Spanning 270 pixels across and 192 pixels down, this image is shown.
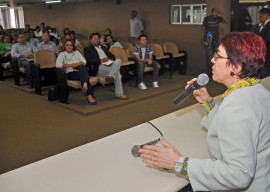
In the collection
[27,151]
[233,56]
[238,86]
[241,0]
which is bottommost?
[27,151]

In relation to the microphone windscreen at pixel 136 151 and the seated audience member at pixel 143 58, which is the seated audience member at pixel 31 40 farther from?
the microphone windscreen at pixel 136 151

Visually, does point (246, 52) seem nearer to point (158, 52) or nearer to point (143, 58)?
point (143, 58)

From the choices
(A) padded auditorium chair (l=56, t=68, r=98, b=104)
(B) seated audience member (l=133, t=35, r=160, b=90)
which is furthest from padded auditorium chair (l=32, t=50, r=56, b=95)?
(B) seated audience member (l=133, t=35, r=160, b=90)

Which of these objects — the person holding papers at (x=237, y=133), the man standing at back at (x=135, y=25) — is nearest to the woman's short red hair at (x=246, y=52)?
the person holding papers at (x=237, y=133)

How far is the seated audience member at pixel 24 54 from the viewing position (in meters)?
6.47

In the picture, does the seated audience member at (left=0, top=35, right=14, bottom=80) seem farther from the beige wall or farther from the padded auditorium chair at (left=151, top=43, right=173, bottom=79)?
the beige wall

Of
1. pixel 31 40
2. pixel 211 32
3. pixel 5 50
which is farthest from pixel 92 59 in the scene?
pixel 31 40

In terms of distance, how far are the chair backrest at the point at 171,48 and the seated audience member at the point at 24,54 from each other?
3239 mm

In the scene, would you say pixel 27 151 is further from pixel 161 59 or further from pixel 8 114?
pixel 161 59

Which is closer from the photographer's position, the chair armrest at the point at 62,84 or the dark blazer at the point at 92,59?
the chair armrest at the point at 62,84

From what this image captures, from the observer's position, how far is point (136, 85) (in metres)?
6.72

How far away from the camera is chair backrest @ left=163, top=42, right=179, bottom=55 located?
7.82 m

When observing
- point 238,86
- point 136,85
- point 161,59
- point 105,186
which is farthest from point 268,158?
point 161,59

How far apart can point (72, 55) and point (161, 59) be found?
7.93ft
